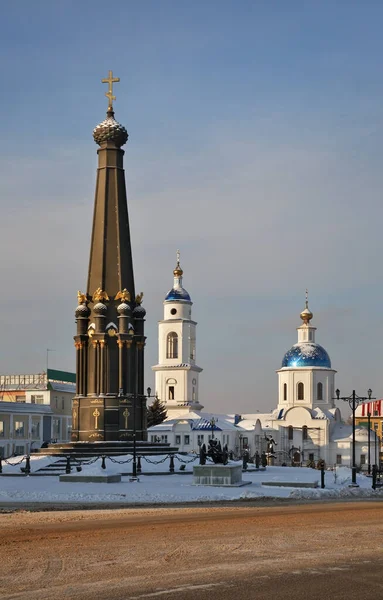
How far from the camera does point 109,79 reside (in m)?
59.6

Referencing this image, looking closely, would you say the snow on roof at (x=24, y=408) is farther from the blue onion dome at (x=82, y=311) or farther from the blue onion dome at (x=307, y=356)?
the blue onion dome at (x=307, y=356)

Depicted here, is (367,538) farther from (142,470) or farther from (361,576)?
(142,470)

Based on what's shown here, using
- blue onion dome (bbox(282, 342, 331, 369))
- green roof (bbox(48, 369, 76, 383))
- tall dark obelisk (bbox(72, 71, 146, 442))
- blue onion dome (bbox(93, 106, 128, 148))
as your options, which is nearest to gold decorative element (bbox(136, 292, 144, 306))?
tall dark obelisk (bbox(72, 71, 146, 442))

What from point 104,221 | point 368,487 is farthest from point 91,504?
point 104,221

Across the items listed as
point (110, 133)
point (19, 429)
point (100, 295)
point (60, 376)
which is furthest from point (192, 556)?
point (60, 376)

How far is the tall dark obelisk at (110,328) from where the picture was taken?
55469mm

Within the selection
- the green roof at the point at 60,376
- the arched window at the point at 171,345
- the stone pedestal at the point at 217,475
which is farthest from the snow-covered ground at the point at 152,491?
the arched window at the point at 171,345

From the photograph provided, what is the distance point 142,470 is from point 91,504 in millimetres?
19204

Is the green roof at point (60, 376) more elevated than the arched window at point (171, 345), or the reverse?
the arched window at point (171, 345)

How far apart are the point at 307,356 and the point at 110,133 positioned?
5794cm

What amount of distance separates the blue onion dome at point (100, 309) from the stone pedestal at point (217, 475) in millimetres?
19567

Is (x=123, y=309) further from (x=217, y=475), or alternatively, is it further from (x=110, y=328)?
(x=217, y=475)

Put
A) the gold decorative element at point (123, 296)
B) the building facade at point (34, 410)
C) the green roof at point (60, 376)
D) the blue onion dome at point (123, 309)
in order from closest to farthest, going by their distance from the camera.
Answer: the blue onion dome at point (123, 309), the gold decorative element at point (123, 296), the building facade at point (34, 410), the green roof at point (60, 376)

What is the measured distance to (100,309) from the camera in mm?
56062
